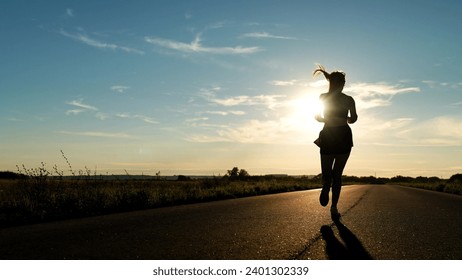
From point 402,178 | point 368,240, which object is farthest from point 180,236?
point 402,178

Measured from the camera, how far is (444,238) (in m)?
5.35

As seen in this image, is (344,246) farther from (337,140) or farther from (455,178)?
(455,178)

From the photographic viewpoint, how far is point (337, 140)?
22.4 ft

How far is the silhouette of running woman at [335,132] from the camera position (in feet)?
22.5

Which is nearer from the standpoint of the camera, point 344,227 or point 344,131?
point 344,227

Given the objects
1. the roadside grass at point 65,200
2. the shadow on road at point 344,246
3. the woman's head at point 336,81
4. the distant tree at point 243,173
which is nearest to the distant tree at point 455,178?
the distant tree at point 243,173

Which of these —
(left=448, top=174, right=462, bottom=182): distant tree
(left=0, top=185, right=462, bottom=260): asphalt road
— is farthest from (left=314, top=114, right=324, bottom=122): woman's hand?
(left=448, top=174, right=462, bottom=182): distant tree

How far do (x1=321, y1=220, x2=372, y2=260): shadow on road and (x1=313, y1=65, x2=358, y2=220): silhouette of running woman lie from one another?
1.33 m

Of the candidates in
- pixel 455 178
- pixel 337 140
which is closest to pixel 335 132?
pixel 337 140

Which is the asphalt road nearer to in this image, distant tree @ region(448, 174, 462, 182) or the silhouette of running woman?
Result: the silhouette of running woman

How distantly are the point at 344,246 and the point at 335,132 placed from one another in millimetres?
2695

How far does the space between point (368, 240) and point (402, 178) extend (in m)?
170

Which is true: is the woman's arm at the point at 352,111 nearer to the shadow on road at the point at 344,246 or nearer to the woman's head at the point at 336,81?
the woman's head at the point at 336,81
